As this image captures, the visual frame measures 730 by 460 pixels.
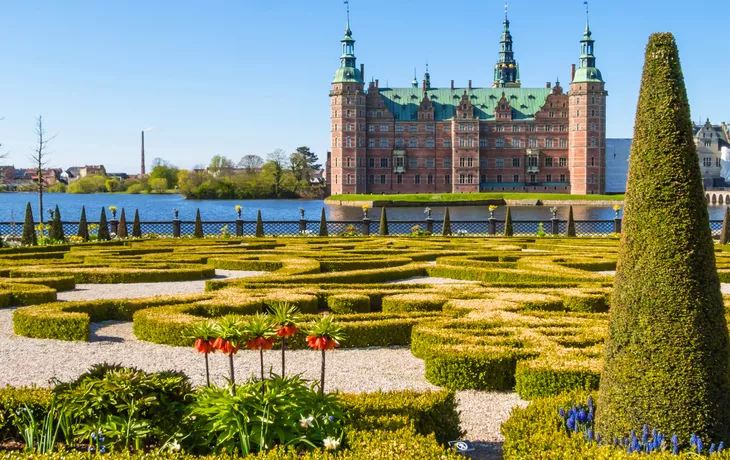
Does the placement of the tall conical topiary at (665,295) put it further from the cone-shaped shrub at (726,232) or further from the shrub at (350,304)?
the cone-shaped shrub at (726,232)

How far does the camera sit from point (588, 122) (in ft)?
305

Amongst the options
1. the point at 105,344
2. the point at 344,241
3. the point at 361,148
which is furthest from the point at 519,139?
the point at 105,344

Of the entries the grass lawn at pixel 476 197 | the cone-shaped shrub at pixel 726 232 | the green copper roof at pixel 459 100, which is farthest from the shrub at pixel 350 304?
the green copper roof at pixel 459 100

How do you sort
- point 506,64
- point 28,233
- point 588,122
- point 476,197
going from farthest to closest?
point 506,64 → point 588,122 → point 476,197 → point 28,233

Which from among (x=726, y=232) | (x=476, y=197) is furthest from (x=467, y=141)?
(x=726, y=232)

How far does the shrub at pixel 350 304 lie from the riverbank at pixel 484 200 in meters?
68.2

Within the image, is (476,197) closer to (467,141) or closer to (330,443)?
(467,141)

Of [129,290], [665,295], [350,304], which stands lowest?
[129,290]

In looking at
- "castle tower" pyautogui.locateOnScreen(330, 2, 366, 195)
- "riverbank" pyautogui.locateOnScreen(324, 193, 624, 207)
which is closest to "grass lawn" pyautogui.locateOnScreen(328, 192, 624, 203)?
"riverbank" pyautogui.locateOnScreen(324, 193, 624, 207)

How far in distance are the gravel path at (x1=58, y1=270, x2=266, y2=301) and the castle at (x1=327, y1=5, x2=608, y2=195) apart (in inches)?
3091

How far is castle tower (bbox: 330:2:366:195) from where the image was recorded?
91.4 meters

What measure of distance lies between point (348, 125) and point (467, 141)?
14.5m

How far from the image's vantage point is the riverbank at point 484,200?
265 ft

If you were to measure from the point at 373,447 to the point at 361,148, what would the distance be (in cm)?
8984
